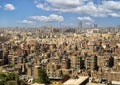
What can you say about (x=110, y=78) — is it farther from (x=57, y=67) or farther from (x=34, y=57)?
(x=34, y=57)

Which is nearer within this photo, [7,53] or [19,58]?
[19,58]

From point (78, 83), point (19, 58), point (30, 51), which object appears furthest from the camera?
point (30, 51)

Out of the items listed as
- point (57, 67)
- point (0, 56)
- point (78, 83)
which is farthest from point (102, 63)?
point (78, 83)

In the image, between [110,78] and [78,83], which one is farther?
[110,78]

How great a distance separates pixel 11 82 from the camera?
48.8 feet

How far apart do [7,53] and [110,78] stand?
13.7 metres

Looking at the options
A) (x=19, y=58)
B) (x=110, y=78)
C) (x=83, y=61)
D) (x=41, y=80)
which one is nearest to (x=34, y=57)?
(x=19, y=58)

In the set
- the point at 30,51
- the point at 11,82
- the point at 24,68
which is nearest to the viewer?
the point at 11,82

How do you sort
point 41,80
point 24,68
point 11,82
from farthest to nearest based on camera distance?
1. point 24,68
2. point 41,80
3. point 11,82

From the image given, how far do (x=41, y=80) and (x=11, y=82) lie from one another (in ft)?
5.21

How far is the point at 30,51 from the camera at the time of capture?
36.3 m

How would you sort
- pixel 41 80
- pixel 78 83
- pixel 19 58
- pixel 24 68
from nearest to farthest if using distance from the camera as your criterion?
pixel 78 83 < pixel 41 80 < pixel 24 68 < pixel 19 58

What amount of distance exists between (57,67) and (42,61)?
3177 millimetres

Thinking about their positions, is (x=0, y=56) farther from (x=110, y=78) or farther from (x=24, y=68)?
(x=110, y=78)
